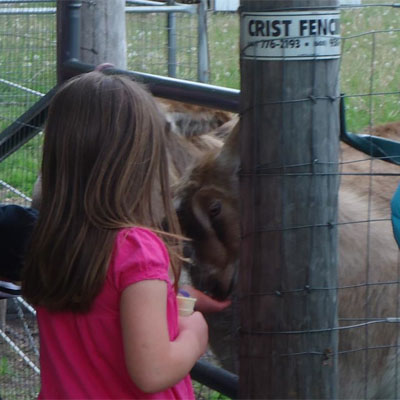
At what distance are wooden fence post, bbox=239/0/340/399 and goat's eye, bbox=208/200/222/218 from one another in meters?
1.05

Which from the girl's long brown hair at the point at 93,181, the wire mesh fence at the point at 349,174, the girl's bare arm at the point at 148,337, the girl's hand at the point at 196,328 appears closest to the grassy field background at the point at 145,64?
the wire mesh fence at the point at 349,174

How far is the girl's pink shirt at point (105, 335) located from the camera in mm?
2016

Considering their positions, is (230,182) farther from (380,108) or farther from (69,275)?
(380,108)

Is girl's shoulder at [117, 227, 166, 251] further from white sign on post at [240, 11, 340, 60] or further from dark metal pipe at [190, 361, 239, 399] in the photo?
dark metal pipe at [190, 361, 239, 399]

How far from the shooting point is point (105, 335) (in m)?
2.07

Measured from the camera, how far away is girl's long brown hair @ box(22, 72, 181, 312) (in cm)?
207

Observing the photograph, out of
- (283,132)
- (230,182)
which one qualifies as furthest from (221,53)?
(283,132)

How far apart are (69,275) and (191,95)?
0.96 metres

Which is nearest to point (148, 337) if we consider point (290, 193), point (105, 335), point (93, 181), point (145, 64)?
point (105, 335)

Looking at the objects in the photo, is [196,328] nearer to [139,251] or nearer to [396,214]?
[139,251]

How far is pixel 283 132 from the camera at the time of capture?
215 cm

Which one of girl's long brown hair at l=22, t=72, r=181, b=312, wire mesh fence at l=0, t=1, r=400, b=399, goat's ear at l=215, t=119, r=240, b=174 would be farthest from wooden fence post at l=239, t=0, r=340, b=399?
goat's ear at l=215, t=119, r=240, b=174

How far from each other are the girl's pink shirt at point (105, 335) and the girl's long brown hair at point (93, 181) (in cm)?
3

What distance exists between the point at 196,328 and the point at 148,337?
0.24m
